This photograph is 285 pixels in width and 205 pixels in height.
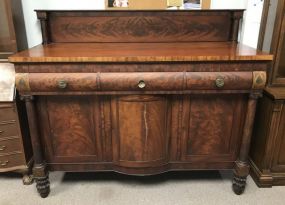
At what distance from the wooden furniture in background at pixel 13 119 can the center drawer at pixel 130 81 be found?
347mm

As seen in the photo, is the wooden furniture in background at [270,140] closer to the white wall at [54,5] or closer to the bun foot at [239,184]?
the bun foot at [239,184]

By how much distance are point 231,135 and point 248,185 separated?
46 cm

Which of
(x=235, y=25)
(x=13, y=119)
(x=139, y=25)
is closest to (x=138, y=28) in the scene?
(x=139, y=25)

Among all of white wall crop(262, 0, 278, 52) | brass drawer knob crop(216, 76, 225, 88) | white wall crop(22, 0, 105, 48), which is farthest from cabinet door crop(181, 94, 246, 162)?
white wall crop(22, 0, 105, 48)

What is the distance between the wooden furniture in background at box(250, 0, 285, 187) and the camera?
5.25 feet

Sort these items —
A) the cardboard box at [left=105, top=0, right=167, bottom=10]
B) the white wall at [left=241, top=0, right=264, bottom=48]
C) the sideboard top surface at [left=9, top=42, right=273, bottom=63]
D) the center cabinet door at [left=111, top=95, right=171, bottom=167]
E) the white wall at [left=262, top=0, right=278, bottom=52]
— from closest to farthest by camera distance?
the sideboard top surface at [left=9, top=42, right=273, bottom=63], the center cabinet door at [left=111, top=95, right=171, bottom=167], the white wall at [left=262, top=0, right=278, bottom=52], the white wall at [left=241, top=0, right=264, bottom=48], the cardboard box at [left=105, top=0, right=167, bottom=10]

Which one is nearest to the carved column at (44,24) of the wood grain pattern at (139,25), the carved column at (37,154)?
the wood grain pattern at (139,25)

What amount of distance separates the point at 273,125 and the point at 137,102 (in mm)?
898

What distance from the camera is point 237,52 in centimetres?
150

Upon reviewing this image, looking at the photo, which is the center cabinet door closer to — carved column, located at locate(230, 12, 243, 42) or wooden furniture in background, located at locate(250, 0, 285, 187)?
wooden furniture in background, located at locate(250, 0, 285, 187)

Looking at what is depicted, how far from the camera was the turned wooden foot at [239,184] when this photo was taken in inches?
66.1

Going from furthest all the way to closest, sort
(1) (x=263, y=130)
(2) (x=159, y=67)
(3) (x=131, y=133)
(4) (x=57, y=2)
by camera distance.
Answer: (4) (x=57, y=2) < (1) (x=263, y=130) < (3) (x=131, y=133) < (2) (x=159, y=67)

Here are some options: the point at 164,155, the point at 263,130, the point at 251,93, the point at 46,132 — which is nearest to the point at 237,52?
the point at 251,93

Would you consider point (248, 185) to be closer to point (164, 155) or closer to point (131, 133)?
point (164, 155)
